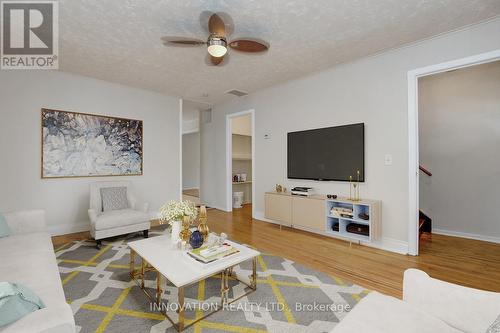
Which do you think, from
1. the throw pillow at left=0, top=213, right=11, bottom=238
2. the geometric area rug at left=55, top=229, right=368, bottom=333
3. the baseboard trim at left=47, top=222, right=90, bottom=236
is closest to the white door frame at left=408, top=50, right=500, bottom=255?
the geometric area rug at left=55, top=229, right=368, bottom=333

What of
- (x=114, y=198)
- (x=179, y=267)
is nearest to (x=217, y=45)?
(x=179, y=267)

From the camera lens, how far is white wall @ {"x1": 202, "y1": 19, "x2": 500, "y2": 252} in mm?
2766

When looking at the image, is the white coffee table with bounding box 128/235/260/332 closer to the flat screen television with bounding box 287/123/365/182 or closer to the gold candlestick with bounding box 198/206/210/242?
the gold candlestick with bounding box 198/206/210/242

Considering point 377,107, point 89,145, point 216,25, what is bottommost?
point 89,145

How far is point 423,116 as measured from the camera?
4027mm

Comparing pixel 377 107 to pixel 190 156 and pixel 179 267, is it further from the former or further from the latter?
pixel 190 156

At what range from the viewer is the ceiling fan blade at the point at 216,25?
223 cm

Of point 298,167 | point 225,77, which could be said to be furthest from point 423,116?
point 225,77

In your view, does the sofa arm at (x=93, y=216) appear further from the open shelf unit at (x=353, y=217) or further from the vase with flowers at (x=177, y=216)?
the open shelf unit at (x=353, y=217)

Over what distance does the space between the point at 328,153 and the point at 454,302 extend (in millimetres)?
2759

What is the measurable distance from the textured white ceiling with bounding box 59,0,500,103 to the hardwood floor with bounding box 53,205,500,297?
261 centimetres

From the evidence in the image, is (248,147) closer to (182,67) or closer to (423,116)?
(182,67)

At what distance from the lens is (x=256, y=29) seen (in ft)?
8.47

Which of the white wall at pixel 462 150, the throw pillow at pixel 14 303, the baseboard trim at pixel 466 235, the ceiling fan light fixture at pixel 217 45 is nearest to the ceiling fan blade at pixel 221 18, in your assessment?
the ceiling fan light fixture at pixel 217 45
